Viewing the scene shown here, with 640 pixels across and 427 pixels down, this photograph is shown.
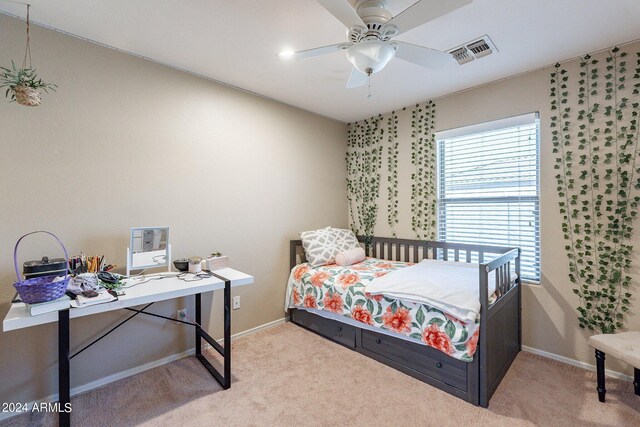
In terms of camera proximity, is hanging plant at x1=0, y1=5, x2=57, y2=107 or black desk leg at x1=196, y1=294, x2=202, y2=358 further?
black desk leg at x1=196, y1=294, x2=202, y2=358

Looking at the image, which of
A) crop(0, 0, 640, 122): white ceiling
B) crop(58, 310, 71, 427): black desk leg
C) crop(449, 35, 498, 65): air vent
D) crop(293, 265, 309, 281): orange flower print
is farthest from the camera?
crop(293, 265, 309, 281): orange flower print

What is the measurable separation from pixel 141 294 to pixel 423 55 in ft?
7.00

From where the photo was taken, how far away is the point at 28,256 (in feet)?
5.87

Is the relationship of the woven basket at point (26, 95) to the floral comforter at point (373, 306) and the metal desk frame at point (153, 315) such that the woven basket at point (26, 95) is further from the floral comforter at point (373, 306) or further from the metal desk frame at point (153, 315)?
the floral comforter at point (373, 306)

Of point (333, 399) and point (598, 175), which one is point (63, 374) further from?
point (598, 175)

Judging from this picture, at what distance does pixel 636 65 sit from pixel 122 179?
3.75 metres

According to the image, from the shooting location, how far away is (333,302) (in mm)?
2527

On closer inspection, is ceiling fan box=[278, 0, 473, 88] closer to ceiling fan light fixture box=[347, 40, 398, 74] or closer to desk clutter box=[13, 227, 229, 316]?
ceiling fan light fixture box=[347, 40, 398, 74]

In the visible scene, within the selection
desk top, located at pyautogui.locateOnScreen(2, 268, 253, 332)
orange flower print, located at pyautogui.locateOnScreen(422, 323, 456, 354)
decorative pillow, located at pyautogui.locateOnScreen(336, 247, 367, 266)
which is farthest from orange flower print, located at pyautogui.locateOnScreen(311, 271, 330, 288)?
orange flower print, located at pyautogui.locateOnScreen(422, 323, 456, 354)

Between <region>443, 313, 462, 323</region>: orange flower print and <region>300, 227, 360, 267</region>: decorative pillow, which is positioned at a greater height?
<region>300, 227, 360, 267</region>: decorative pillow

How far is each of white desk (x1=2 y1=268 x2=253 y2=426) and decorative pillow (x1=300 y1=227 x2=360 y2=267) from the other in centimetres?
96

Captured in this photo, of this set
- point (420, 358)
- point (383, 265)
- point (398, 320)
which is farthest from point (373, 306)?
point (383, 265)

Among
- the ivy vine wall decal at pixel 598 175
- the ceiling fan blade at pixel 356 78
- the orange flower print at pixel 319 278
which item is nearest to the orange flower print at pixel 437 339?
the orange flower print at pixel 319 278

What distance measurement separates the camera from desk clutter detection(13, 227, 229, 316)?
4.66ft
